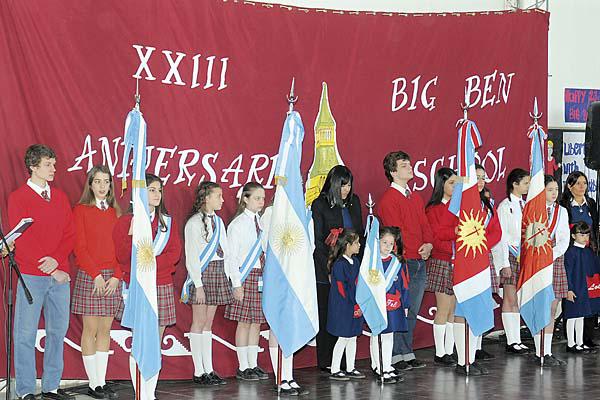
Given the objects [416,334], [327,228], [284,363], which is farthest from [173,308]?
[416,334]

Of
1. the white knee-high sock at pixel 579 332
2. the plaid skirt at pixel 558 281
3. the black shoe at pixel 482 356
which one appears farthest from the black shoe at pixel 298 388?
the white knee-high sock at pixel 579 332

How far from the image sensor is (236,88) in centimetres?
861

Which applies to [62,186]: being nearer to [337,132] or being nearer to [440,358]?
[337,132]

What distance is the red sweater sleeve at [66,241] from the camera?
7.23 meters

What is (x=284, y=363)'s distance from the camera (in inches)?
313

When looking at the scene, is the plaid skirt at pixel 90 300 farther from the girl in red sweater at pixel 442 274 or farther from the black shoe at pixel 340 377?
the girl in red sweater at pixel 442 274

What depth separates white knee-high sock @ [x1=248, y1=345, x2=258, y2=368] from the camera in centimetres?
834

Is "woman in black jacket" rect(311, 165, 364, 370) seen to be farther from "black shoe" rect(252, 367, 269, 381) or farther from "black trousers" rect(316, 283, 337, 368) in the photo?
"black shoe" rect(252, 367, 269, 381)

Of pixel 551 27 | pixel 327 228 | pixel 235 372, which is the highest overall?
pixel 551 27

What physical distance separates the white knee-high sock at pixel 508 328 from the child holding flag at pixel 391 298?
1.50 meters

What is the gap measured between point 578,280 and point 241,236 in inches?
131

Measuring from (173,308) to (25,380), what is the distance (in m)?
1.16

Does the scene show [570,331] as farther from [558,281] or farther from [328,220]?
[328,220]

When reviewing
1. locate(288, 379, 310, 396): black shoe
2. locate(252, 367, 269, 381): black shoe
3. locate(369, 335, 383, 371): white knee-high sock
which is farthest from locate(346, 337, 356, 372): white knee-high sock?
locate(252, 367, 269, 381): black shoe
